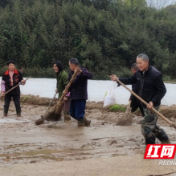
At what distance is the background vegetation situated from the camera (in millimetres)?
27172

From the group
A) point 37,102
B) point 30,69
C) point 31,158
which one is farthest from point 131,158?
point 30,69

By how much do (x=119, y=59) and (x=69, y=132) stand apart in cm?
2335

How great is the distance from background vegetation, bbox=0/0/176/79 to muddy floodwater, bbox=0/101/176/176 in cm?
1868

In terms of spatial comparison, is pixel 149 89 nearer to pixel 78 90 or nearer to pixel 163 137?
pixel 163 137

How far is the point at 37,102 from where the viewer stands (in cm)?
1124

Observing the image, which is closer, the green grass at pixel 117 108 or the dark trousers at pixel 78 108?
the dark trousers at pixel 78 108

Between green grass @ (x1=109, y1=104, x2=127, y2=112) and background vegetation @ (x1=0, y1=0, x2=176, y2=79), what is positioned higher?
background vegetation @ (x1=0, y1=0, x2=176, y2=79)

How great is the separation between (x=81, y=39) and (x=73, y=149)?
2357 centimetres

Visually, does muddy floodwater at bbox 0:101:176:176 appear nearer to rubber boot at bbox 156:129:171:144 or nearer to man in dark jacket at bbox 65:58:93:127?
A: rubber boot at bbox 156:129:171:144

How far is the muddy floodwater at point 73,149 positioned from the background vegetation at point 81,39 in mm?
18683

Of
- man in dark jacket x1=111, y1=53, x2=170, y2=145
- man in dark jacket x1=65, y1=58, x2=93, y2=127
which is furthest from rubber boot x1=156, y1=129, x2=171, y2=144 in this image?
man in dark jacket x1=65, y1=58, x2=93, y2=127

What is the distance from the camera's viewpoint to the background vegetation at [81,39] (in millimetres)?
27172

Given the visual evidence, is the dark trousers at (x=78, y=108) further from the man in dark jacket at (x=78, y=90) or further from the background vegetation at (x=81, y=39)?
the background vegetation at (x=81, y=39)

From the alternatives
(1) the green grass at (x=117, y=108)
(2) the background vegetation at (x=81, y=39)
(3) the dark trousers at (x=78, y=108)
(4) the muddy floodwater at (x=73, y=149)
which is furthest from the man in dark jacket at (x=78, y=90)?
(2) the background vegetation at (x=81, y=39)
